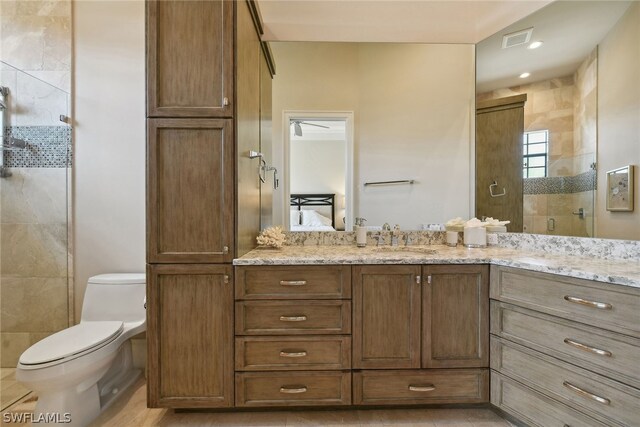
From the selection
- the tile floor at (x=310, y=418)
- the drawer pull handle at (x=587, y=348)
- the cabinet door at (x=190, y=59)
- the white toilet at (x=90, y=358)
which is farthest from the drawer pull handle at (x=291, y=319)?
the drawer pull handle at (x=587, y=348)

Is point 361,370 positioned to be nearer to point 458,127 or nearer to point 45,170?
point 458,127

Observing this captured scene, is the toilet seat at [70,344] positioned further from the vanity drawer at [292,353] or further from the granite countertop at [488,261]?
the granite countertop at [488,261]

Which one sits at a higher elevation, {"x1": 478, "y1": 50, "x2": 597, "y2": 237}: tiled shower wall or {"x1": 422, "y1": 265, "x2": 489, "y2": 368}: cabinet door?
{"x1": 478, "y1": 50, "x2": 597, "y2": 237}: tiled shower wall

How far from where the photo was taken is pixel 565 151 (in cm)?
175

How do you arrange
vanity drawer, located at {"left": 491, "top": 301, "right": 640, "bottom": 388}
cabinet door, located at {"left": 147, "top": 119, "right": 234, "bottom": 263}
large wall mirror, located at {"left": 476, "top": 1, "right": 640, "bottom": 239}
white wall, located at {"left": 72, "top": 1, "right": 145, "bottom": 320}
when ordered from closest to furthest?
1. vanity drawer, located at {"left": 491, "top": 301, "right": 640, "bottom": 388}
2. cabinet door, located at {"left": 147, "top": 119, "right": 234, "bottom": 263}
3. large wall mirror, located at {"left": 476, "top": 1, "right": 640, "bottom": 239}
4. white wall, located at {"left": 72, "top": 1, "right": 145, "bottom": 320}

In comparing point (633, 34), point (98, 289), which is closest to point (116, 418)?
point (98, 289)

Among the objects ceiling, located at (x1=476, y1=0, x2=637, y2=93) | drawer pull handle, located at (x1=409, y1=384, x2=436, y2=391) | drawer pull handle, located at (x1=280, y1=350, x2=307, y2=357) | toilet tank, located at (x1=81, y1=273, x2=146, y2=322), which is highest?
ceiling, located at (x1=476, y1=0, x2=637, y2=93)

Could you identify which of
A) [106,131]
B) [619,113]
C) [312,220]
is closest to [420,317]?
[312,220]

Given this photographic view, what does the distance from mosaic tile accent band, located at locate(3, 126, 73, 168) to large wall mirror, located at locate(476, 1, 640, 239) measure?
3078mm

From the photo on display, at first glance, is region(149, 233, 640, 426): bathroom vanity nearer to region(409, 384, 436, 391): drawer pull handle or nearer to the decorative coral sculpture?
region(409, 384, 436, 391): drawer pull handle

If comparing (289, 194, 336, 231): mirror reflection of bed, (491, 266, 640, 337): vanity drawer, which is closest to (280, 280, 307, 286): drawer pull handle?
(289, 194, 336, 231): mirror reflection of bed

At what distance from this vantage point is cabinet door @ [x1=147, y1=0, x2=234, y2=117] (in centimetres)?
141

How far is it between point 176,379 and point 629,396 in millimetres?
2001

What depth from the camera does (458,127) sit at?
82.7 inches
